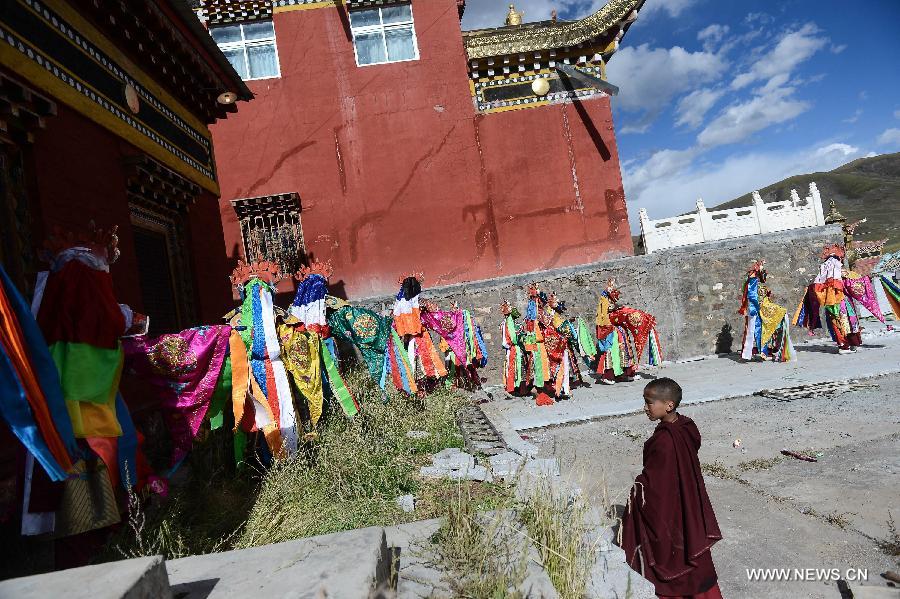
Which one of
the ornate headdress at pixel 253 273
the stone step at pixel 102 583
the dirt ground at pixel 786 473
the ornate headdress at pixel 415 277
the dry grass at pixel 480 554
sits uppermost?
the ornate headdress at pixel 415 277

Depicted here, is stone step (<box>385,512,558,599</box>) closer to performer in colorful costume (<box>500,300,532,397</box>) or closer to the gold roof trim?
performer in colorful costume (<box>500,300,532,397</box>)

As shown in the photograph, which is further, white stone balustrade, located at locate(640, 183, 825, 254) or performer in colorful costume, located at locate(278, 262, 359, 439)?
white stone balustrade, located at locate(640, 183, 825, 254)

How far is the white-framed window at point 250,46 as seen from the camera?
41.2 ft

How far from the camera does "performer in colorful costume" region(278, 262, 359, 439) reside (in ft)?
18.5

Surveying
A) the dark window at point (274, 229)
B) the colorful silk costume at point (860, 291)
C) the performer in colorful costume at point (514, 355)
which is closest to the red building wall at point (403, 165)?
the dark window at point (274, 229)

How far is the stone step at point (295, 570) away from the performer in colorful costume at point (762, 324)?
1123cm

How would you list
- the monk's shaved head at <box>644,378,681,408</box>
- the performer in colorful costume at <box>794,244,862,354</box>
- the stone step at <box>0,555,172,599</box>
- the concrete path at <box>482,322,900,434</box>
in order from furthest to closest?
the performer in colorful costume at <box>794,244,862,354</box>
the concrete path at <box>482,322,900,434</box>
the monk's shaved head at <box>644,378,681,408</box>
the stone step at <box>0,555,172,599</box>

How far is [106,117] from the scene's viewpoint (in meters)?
5.13

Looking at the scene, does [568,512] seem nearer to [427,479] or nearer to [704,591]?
[704,591]

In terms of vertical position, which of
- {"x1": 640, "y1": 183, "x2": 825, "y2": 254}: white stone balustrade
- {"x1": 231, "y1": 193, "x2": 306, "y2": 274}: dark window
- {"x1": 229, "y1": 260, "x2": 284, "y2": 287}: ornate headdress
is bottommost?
{"x1": 229, "y1": 260, "x2": 284, "y2": 287}: ornate headdress

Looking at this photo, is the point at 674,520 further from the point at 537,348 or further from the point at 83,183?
the point at 537,348

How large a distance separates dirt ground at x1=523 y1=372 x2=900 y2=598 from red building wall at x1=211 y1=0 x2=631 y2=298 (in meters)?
5.92

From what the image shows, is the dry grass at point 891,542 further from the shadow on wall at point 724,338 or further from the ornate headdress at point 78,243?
the shadow on wall at point 724,338

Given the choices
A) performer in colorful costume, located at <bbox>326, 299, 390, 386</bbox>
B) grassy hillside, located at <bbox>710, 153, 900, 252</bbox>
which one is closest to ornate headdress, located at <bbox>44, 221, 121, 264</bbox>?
performer in colorful costume, located at <bbox>326, 299, 390, 386</bbox>
